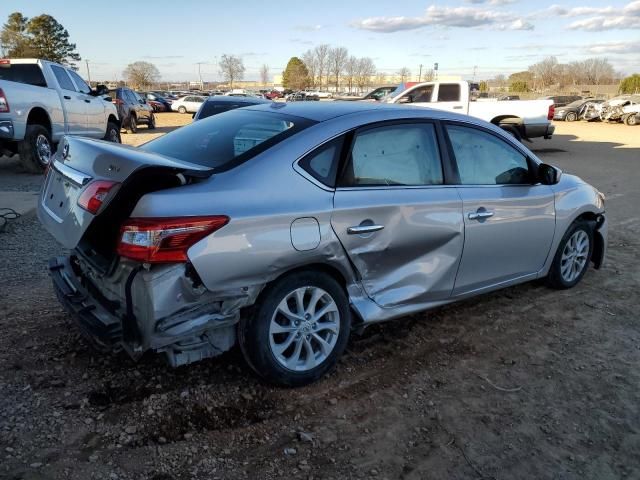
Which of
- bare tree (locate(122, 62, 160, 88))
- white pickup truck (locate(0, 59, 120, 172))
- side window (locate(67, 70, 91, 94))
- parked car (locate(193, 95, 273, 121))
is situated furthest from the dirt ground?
bare tree (locate(122, 62, 160, 88))

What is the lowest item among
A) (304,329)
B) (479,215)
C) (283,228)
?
(304,329)

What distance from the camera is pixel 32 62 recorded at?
10.3 meters

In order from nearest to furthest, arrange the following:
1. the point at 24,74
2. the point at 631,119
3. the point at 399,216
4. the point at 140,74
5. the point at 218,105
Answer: the point at 399,216 → the point at 218,105 → the point at 24,74 → the point at 631,119 → the point at 140,74

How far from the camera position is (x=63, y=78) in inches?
430

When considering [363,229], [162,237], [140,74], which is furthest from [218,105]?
[140,74]

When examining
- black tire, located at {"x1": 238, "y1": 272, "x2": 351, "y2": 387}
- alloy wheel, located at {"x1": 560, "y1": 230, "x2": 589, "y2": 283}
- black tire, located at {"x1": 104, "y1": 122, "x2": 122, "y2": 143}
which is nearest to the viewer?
black tire, located at {"x1": 238, "y1": 272, "x2": 351, "y2": 387}

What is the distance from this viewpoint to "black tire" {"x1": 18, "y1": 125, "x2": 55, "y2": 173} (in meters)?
9.72

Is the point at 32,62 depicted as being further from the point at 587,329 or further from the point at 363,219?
the point at 587,329

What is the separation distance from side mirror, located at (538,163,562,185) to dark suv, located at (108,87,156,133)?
17.5m

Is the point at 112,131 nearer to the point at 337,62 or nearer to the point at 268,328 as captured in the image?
the point at 268,328

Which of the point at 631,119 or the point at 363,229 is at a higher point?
the point at 363,229

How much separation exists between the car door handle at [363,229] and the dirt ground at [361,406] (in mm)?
911

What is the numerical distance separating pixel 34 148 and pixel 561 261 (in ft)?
30.6

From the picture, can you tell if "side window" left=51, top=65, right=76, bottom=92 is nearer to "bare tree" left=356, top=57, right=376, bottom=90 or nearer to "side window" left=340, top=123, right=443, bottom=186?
"side window" left=340, top=123, right=443, bottom=186
